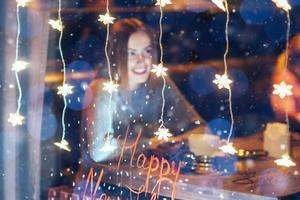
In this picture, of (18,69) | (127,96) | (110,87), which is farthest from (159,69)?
(18,69)

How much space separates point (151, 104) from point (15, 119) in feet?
2.35

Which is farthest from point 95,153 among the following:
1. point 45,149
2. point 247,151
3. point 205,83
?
point 205,83

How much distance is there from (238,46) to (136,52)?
0.67m

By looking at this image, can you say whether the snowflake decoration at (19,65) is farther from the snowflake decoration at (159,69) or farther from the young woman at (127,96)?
the snowflake decoration at (159,69)

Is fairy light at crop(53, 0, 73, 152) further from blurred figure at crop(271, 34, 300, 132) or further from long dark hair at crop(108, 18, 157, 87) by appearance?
blurred figure at crop(271, 34, 300, 132)

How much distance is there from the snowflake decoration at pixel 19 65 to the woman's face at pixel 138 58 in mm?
505

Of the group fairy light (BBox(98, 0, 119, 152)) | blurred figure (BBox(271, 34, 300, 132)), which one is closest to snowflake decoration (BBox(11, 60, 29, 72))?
fairy light (BBox(98, 0, 119, 152))

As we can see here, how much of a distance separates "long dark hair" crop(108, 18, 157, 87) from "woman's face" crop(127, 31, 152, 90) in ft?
0.06

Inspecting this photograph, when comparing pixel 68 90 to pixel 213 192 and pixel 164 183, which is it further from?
pixel 213 192

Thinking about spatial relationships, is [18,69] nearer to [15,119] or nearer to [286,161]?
[15,119]

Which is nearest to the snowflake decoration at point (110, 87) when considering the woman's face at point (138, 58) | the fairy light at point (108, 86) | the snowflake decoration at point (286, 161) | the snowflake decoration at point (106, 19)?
the fairy light at point (108, 86)

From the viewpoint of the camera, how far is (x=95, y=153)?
210cm

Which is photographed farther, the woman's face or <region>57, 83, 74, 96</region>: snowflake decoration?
the woman's face

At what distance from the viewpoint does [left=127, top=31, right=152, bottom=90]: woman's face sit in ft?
7.20
